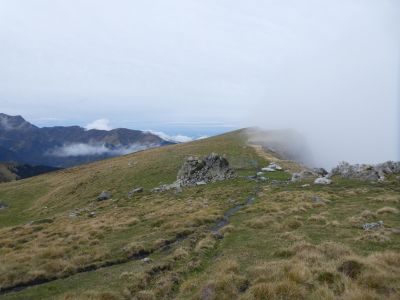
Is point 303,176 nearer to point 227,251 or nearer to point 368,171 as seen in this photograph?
point 368,171

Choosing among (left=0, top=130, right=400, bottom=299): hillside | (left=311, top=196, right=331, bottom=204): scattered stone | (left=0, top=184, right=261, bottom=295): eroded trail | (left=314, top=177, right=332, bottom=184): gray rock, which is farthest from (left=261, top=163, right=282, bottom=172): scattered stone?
(left=0, top=184, right=261, bottom=295): eroded trail

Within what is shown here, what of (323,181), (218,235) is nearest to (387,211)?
(218,235)

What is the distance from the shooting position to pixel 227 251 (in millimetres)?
22734

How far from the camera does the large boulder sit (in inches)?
2623

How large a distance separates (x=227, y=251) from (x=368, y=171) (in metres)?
40.8

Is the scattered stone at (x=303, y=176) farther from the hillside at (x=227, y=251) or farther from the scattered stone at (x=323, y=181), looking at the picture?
the hillside at (x=227, y=251)

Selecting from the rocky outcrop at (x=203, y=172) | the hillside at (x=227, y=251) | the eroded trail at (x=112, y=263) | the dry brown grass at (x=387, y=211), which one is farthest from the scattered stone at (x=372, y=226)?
the rocky outcrop at (x=203, y=172)

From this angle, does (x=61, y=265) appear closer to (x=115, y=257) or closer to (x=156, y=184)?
(x=115, y=257)

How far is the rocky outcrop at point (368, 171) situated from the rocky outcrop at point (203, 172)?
18340 millimetres

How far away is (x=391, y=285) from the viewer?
1416cm

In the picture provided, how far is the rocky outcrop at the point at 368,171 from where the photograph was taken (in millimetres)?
54562

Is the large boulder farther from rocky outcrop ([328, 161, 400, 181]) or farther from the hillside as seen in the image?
rocky outcrop ([328, 161, 400, 181])

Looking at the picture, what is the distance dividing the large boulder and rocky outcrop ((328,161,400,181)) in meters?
18.2

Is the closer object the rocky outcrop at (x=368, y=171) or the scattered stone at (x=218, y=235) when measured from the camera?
the scattered stone at (x=218, y=235)
